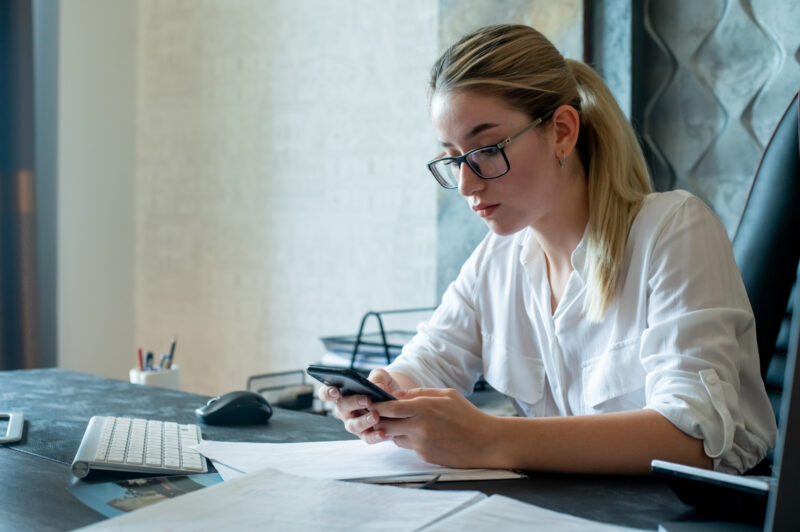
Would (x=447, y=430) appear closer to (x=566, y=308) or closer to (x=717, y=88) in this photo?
(x=566, y=308)

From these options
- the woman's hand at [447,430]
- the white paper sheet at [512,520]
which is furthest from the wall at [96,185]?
the white paper sheet at [512,520]

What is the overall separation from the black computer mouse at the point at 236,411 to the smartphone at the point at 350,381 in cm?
25

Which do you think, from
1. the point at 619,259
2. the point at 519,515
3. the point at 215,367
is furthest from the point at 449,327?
the point at 215,367

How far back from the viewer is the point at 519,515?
29.7 inches

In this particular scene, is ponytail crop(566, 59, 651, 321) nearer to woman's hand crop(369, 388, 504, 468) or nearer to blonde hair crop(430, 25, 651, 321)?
blonde hair crop(430, 25, 651, 321)

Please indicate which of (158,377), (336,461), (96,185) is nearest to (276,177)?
(96,185)

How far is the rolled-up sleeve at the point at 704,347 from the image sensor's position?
0.99 m

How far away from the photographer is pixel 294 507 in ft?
2.55

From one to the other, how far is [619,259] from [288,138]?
6.11 ft

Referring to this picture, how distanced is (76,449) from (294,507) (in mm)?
434

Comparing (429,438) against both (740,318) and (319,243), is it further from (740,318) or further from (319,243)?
(319,243)

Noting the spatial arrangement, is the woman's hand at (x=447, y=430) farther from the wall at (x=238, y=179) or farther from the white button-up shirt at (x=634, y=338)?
the wall at (x=238, y=179)

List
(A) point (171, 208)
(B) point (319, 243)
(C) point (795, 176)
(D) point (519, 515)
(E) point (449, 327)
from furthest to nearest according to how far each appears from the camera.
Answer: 1. (A) point (171, 208)
2. (B) point (319, 243)
3. (E) point (449, 327)
4. (C) point (795, 176)
5. (D) point (519, 515)

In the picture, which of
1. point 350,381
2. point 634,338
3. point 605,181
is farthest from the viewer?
point 605,181
